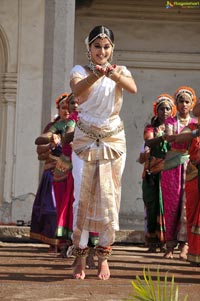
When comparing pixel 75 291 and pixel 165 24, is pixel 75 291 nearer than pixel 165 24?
Yes

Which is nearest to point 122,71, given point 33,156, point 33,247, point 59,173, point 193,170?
point 193,170

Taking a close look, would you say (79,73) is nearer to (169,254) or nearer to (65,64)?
(169,254)

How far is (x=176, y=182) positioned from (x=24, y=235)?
3009 millimetres

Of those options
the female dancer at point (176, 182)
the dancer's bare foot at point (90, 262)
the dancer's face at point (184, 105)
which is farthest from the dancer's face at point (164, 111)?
the dancer's bare foot at point (90, 262)

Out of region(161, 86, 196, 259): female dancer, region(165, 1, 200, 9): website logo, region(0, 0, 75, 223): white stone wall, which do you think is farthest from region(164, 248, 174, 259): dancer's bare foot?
region(165, 1, 200, 9): website logo

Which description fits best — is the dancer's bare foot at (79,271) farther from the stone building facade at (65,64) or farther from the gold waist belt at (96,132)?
the stone building facade at (65,64)

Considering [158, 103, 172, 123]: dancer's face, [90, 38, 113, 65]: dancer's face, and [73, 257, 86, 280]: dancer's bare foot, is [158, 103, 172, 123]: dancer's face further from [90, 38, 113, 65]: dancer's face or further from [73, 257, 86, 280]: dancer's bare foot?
[73, 257, 86, 280]: dancer's bare foot

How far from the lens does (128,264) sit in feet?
27.3

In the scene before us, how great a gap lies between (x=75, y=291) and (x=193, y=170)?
239 centimetres

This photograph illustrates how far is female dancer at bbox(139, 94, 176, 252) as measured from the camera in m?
10.5

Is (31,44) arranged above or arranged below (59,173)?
above

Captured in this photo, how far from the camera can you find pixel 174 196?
33.4 ft

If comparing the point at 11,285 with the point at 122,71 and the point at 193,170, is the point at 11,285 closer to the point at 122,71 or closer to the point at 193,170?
the point at 122,71

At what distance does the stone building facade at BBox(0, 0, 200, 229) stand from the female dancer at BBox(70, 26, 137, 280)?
221 inches
